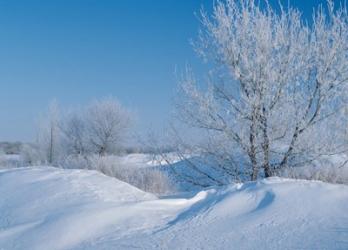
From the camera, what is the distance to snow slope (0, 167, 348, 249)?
453 centimetres

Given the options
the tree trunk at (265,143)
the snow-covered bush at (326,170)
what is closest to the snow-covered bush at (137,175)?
the tree trunk at (265,143)

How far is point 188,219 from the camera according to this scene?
5277 mm

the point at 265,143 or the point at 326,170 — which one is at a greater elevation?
the point at 265,143

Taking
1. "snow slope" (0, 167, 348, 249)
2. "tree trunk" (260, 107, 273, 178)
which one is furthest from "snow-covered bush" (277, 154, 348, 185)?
"snow slope" (0, 167, 348, 249)

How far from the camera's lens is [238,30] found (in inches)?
415

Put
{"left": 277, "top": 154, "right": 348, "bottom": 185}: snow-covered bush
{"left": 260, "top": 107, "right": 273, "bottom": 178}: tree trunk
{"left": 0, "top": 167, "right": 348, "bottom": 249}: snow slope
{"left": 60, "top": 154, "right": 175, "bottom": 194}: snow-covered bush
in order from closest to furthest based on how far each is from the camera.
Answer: {"left": 0, "top": 167, "right": 348, "bottom": 249}: snow slope, {"left": 60, "top": 154, "right": 175, "bottom": 194}: snow-covered bush, {"left": 260, "top": 107, "right": 273, "bottom": 178}: tree trunk, {"left": 277, "top": 154, "right": 348, "bottom": 185}: snow-covered bush

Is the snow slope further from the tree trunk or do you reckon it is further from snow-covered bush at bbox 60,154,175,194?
the tree trunk

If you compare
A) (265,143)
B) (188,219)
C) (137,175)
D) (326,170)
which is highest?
(265,143)

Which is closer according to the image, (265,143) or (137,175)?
(265,143)

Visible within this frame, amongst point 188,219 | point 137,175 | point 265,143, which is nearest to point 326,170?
point 265,143

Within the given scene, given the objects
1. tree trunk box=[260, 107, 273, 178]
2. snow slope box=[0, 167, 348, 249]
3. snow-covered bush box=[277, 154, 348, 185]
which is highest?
tree trunk box=[260, 107, 273, 178]

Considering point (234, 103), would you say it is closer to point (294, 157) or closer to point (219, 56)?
point (219, 56)

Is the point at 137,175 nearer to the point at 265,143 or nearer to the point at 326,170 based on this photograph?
the point at 265,143

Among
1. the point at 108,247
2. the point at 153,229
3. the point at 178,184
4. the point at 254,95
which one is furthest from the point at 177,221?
the point at 178,184
